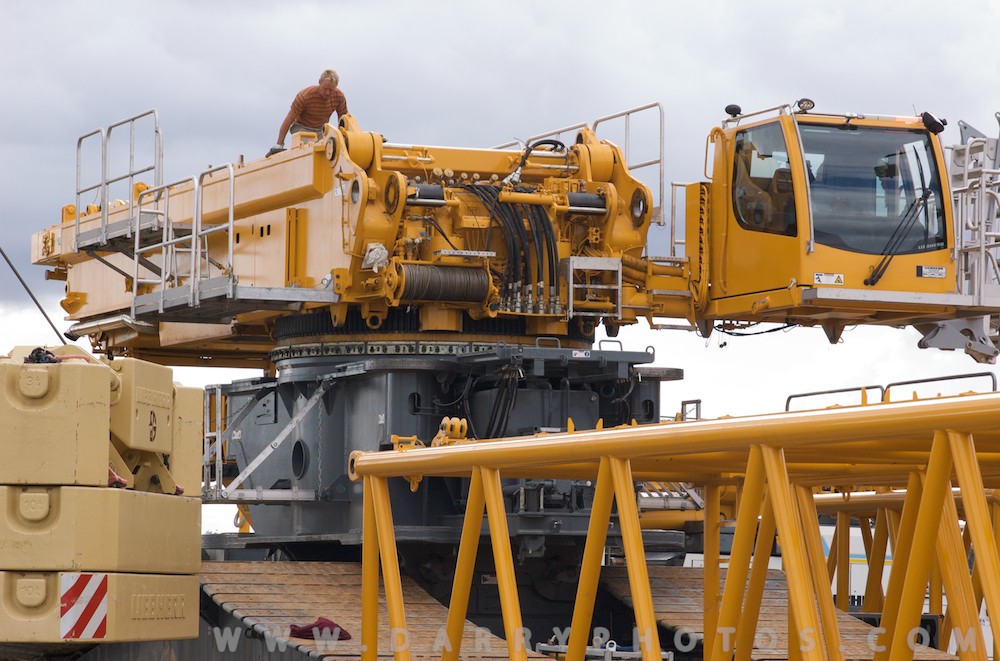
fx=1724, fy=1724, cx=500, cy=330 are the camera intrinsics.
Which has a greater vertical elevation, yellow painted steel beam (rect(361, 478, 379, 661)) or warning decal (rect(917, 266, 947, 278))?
warning decal (rect(917, 266, 947, 278))

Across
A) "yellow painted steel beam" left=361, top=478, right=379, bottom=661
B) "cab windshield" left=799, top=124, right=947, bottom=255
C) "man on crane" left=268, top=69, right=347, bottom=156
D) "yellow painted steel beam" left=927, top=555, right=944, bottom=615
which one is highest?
"man on crane" left=268, top=69, right=347, bottom=156

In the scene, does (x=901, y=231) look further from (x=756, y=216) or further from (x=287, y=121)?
(x=287, y=121)

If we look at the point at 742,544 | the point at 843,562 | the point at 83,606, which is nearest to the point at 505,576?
the point at 742,544

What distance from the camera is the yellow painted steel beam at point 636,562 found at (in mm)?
8008

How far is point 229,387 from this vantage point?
15.0m

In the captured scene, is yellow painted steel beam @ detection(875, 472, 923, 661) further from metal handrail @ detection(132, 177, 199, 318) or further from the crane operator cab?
metal handrail @ detection(132, 177, 199, 318)

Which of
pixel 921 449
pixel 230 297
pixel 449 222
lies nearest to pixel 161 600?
pixel 230 297

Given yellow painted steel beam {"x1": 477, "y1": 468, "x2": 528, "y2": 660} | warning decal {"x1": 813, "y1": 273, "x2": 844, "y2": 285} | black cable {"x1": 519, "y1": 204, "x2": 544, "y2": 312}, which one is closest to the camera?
yellow painted steel beam {"x1": 477, "y1": 468, "x2": 528, "y2": 660}

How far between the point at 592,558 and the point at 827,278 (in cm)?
545

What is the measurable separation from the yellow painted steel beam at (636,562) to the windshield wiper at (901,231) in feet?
18.8

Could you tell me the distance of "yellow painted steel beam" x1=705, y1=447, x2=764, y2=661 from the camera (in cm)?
745

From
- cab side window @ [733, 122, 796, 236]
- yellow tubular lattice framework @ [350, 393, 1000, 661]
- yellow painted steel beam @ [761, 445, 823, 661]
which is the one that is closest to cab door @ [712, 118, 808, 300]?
cab side window @ [733, 122, 796, 236]

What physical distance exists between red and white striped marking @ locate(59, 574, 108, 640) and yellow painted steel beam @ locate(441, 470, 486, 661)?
2036 mm

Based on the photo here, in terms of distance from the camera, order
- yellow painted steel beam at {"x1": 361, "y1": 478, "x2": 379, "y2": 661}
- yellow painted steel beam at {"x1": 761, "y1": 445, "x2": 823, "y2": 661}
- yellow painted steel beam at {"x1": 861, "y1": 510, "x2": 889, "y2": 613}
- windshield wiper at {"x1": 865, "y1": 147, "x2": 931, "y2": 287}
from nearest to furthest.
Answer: yellow painted steel beam at {"x1": 761, "y1": 445, "x2": 823, "y2": 661} < yellow painted steel beam at {"x1": 361, "y1": 478, "x2": 379, "y2": 661} < windshield wiper at {"x1": 865, "y1": 147, "x2": 931, "y2": 287} < yellow painted steel beam at {"x1": 861, "y1": 510, "x2": 889, "y2": 613}
